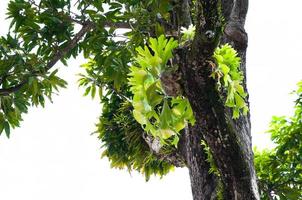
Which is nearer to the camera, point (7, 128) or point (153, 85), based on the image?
point (153, 85)

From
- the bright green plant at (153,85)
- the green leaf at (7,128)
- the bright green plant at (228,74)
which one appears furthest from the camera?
the green leaf at (7,128)

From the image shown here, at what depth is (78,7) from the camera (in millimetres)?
4215

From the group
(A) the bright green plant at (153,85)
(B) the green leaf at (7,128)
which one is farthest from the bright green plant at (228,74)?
(B) the green leaf at (7,128)

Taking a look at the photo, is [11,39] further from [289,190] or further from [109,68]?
[289,190]

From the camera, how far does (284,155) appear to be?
5.97m

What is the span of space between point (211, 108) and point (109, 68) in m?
1.64

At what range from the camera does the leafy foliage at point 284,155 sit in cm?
562

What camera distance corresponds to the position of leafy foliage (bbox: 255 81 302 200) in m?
5.62

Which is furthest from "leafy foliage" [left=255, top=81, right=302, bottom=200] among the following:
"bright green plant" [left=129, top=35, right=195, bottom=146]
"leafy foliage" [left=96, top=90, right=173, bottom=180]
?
"bright green plant" [left=129, top=35, right=195, bottom=146]

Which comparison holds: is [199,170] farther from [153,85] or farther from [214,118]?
[153,85]

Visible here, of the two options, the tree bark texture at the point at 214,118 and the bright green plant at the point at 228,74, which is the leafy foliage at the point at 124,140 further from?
the bright green plant at the point at 228,74

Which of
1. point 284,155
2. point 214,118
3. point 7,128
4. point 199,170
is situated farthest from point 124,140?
point 214,118

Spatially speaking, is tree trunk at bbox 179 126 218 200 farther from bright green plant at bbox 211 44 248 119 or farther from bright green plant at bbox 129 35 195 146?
bright green plant at bbox 129 35 195 146

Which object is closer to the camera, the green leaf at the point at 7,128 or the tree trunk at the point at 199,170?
the tree trunk at the point at 199,170
